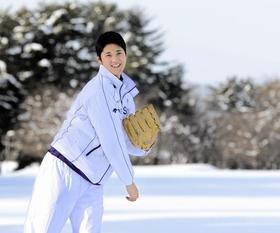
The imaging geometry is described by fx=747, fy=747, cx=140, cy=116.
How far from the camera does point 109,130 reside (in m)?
3.08

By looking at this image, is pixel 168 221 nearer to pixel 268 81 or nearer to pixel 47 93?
pixel 47 93

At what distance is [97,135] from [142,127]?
230 millimetres

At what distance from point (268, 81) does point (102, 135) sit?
55033 millimetres

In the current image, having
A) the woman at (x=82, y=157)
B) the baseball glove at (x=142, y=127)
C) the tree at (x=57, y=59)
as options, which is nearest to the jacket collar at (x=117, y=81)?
the woman at (x=82, y=157)

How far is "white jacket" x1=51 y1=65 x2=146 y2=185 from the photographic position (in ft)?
10.1

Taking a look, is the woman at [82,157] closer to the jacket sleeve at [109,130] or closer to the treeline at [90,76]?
the jacket sleeve at [109,130]

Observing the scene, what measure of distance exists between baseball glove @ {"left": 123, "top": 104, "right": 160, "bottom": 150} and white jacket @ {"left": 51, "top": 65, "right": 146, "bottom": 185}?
0.07 m

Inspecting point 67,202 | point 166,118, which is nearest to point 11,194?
point 67,202

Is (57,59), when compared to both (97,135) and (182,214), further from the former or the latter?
(97,135)

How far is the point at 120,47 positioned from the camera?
324 cm

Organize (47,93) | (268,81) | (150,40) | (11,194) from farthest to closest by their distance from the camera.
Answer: (268,81), (150,40), (47,93), (11,194)

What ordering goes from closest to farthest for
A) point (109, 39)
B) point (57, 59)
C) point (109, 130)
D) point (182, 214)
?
point (109, 130) < point (109, 39) < point (182, 214) < point (57, 59)

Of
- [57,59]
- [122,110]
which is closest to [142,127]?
[122,110]

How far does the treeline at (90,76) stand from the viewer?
37938mm
